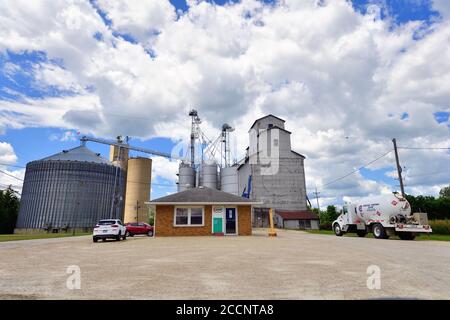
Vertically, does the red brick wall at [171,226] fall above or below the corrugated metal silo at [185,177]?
below

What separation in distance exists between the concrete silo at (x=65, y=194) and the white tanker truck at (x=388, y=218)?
4920 centimetres

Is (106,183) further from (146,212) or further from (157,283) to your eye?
(157,283)

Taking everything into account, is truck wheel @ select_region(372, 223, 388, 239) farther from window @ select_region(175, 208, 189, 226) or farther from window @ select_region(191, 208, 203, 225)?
window @ select_region(175, 208, 189, 226)

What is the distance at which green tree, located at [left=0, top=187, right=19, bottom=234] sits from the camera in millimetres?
53594

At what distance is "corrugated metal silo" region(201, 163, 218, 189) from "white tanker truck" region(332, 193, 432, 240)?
38888 mm

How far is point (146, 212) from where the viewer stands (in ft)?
267

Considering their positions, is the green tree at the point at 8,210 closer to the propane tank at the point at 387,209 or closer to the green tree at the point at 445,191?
the propane tank at the point at 387,209

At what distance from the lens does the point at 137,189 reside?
3162 inches

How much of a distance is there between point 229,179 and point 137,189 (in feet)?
114

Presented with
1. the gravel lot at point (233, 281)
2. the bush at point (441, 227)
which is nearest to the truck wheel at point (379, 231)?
the bush at point (441, 227)

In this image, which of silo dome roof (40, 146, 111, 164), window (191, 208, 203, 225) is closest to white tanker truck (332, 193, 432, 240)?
window (191, 208, 203, 225)

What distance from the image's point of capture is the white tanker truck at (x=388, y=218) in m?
19.2

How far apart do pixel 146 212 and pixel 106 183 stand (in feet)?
72.9

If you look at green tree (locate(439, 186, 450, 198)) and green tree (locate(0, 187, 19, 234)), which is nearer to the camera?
green tree (locate(0, 187, 19, 234))
